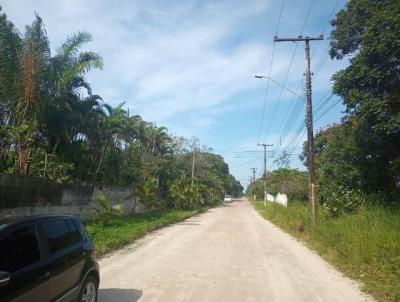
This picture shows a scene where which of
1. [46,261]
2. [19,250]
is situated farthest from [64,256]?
[19,250]

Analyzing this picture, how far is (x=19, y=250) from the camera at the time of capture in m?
4.88

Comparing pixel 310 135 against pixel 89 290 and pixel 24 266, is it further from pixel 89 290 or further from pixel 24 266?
pixel 24 266

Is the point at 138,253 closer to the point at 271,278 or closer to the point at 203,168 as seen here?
the point at 271,278

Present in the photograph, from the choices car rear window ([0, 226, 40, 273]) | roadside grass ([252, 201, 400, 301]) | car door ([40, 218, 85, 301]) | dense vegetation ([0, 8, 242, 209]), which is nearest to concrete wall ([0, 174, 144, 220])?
dense vegetation ([0, 8, 242, 209])

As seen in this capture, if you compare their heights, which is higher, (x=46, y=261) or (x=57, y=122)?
(x=57, y=122)

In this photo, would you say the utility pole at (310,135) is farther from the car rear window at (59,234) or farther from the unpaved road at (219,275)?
the car rear window at (59,234)

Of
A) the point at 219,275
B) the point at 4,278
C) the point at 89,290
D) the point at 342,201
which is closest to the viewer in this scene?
the point at 4,278

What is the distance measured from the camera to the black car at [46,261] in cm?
461

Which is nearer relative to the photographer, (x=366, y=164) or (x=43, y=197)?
(x=43, y=197)

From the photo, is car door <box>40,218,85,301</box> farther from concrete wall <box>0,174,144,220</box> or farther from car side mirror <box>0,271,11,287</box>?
concrete wall <box>0,174,144,220</box>

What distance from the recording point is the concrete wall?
46.4ft

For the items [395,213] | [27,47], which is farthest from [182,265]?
[27,47]

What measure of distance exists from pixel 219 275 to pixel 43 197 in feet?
31.2

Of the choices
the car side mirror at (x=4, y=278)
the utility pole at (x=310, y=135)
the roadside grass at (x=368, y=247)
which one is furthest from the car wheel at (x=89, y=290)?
the utility pole at (x=310, y=135)
